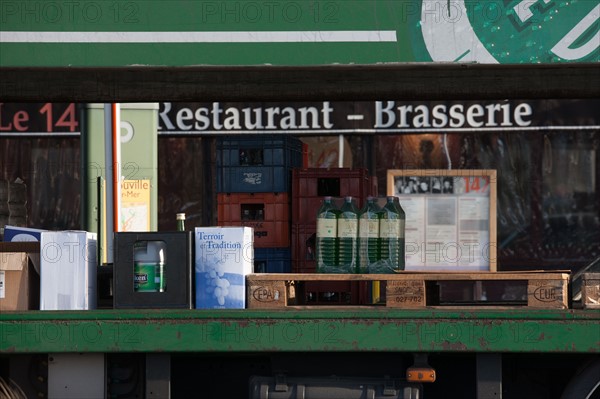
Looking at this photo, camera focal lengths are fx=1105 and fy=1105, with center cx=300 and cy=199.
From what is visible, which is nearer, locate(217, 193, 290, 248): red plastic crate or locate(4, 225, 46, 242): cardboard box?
locate(4, 225, 46, 242): cardboard box

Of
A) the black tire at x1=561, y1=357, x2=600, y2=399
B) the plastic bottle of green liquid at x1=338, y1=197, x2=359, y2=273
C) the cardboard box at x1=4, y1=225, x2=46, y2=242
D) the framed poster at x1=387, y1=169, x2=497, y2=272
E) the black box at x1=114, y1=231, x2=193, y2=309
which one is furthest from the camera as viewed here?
the framed poster at x1=387, y1=169, x2=497, y2=272

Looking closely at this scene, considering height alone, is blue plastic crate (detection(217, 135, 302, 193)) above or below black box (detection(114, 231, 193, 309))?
above

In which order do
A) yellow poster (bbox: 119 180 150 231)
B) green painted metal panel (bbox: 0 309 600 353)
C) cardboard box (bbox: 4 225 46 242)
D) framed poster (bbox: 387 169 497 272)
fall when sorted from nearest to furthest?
green painted metal panel (bbox: 0 309 600 353), cardboard box (bbox: 4 225 46 242), yellow poster (bbox: 119 180 150 231), framed poster (bbox: 387 169 497 272)

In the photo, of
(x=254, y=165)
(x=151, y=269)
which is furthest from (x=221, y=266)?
(x=254, y=165)

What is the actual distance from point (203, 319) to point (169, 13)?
182 cm

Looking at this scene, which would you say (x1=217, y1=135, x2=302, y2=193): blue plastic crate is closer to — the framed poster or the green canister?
the green canister

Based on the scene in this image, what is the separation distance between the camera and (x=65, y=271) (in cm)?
670

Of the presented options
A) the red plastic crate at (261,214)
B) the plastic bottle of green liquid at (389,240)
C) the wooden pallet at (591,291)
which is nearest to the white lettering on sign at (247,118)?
the red plastic crate at (261,214)

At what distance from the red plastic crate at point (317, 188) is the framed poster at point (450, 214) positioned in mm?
6777

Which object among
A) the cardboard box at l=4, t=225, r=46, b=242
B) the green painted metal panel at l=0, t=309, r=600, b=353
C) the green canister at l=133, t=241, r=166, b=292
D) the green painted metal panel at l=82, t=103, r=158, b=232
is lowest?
the green painted metal panel at l=0, t=309, r=600, b=353

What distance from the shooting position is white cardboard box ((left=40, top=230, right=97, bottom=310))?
21.9ft

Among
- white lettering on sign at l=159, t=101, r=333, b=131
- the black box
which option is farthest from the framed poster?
the black box

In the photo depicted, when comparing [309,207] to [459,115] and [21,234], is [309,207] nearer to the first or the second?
[21,234]

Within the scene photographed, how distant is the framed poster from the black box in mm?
7882
